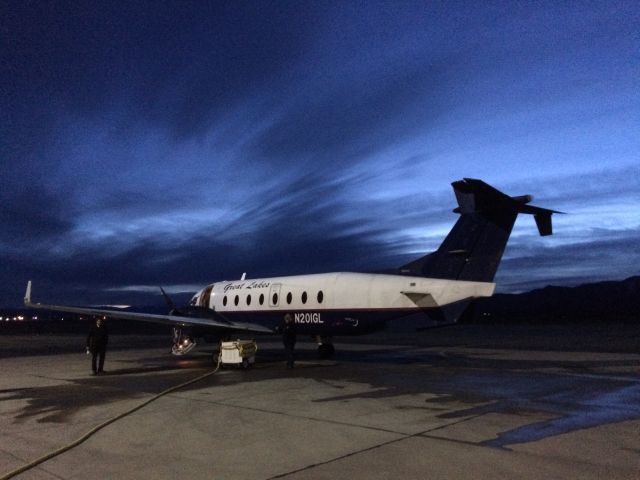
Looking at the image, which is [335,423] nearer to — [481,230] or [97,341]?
[481,230]

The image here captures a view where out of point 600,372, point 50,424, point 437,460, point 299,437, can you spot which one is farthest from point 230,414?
point 600,372

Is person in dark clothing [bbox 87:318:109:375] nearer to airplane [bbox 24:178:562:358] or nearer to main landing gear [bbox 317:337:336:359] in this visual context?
airplane [bbox 24:178:562:358]

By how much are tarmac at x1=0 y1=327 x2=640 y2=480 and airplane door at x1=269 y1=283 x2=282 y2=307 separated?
4.31 meters

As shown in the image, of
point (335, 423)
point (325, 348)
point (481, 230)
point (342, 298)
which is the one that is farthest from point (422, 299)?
point (335, 423)

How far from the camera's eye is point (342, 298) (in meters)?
18.8

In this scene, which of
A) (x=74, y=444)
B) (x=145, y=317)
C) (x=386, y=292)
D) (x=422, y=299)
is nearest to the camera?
(x=74, y=444)

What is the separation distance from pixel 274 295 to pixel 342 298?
3.72 m

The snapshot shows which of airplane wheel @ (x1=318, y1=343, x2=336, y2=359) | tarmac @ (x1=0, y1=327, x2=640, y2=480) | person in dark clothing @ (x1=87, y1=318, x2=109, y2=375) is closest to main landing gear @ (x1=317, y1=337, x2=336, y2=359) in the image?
airplane wheel @ (x1=318, y1=343, x2=336, y2=359)

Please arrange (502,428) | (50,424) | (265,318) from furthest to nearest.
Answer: (265,318), (50,424), (502,428)

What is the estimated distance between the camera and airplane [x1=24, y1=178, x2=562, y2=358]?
15.7m

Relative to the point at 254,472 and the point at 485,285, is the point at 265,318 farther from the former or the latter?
the point at 254,472

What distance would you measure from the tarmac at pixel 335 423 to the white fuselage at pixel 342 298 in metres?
1.91

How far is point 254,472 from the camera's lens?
6445 mm

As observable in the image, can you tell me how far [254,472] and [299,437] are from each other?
1768mm
